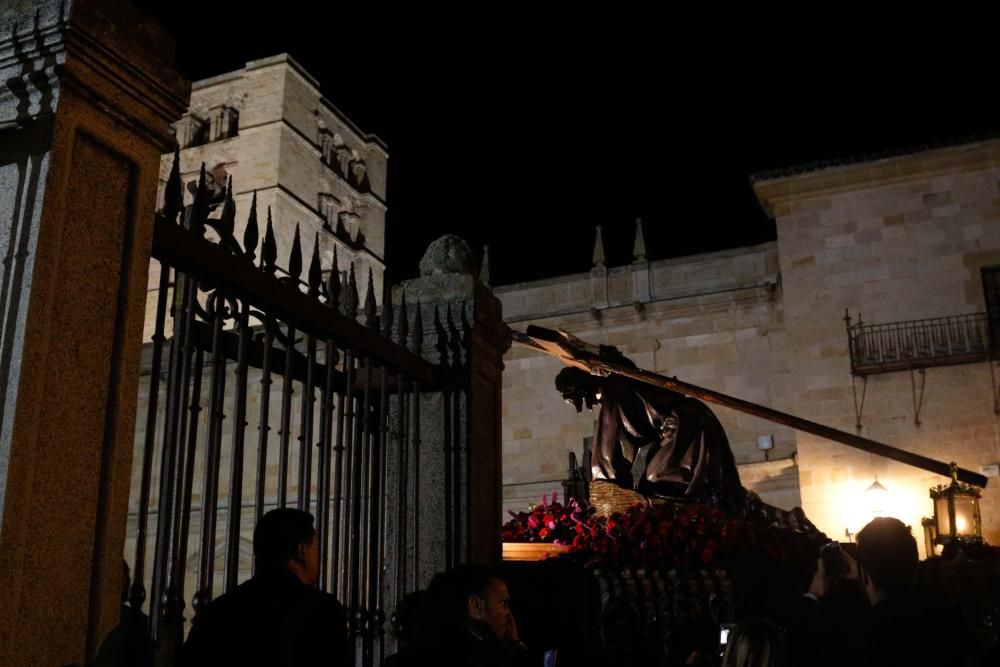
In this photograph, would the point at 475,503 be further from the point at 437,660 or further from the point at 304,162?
the point at 304,162

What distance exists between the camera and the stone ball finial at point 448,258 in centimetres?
612

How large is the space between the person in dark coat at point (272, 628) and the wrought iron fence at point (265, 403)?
0.55 metres

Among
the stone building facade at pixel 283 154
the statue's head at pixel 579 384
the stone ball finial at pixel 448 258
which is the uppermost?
the stone building facade at pixel 283 154

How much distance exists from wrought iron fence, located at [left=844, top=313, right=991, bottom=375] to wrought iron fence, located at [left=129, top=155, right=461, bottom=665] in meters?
15.4

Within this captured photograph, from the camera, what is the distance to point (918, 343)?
1950cm

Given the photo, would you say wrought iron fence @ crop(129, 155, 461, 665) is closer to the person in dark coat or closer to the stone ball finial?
the stone ball finial

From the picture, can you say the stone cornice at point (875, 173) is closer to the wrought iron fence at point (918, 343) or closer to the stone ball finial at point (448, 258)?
the wrought iron fence at point (918, 343)

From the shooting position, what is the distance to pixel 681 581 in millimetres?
6758

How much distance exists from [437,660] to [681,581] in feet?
11.7

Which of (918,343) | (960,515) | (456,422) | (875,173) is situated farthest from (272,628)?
(875,173)

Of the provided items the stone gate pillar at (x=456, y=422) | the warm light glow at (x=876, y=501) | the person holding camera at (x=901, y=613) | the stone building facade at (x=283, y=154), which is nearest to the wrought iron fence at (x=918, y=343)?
the warm light glow at (x=876, y=501)

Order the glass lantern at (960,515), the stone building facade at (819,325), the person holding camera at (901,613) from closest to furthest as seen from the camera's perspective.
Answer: the person holding camera at (901,613) < the glass lantern at (960,515) < the stone building facade at (819,325)

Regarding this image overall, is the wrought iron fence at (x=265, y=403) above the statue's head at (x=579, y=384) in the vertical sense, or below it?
below

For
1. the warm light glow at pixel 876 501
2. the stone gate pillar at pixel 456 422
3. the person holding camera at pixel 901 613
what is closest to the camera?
the person holding camera at pixel 901 613
